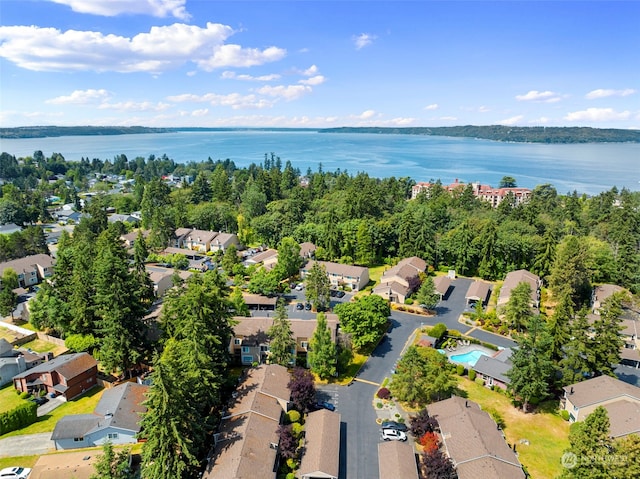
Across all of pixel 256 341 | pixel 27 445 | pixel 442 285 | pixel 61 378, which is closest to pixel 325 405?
pixel 256 341

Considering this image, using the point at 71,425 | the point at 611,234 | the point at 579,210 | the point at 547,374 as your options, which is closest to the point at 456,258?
the point at 611,234

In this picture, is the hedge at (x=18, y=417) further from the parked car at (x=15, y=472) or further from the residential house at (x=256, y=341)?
the residential house at (x=256, y=341)

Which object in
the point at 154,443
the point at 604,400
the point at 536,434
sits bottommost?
the point at 536,434

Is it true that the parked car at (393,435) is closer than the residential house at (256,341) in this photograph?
Yes

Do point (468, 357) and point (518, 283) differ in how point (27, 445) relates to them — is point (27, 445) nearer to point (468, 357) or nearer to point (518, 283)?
point (468, 357)

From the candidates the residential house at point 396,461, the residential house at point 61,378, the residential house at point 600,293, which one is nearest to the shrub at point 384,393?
the residential house at point 396,461

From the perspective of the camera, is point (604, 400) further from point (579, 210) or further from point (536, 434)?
point (579, 210)

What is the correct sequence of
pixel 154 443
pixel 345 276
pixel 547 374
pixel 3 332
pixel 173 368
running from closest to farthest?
1. pixel 154 443
2. pixel 173 368
3. pixel 547 374
4. pixel 3 332
5. pixel 345 276
